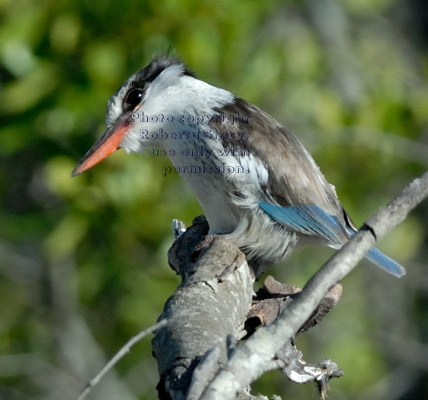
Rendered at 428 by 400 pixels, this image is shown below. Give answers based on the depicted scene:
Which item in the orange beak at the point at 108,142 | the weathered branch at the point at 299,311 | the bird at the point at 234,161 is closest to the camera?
the weathered branch at the point at 299,311

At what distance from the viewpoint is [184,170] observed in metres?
3.07

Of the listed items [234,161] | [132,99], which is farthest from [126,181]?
[234,161]

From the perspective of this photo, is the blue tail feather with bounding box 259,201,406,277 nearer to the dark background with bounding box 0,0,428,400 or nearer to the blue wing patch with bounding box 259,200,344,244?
the blue wing patch with bounding box 259,200,344,244

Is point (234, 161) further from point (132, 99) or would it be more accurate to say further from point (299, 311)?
point (299, 311)

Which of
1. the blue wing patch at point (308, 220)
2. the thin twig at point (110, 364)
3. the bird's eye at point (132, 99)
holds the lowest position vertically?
the bird's eye at point (132, 99)

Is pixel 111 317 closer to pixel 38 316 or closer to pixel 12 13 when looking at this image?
pixel 38 316

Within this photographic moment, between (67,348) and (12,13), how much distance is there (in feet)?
7.06

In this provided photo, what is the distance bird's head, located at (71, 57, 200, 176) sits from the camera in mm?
3240

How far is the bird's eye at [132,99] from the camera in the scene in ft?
10.8

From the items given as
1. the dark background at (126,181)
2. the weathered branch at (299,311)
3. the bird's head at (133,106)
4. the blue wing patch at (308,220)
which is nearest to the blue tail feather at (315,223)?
the blue wing patch at (308,220)

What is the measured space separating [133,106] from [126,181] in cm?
93

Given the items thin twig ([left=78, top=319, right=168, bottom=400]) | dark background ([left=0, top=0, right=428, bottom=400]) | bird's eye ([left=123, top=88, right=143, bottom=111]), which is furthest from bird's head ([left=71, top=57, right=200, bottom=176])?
thin twig ([left=78, top=319, right=168, bottom=400])

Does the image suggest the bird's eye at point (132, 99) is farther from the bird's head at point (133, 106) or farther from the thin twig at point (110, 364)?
the thin twig at point (110, 364)

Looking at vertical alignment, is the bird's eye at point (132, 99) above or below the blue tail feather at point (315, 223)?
below
